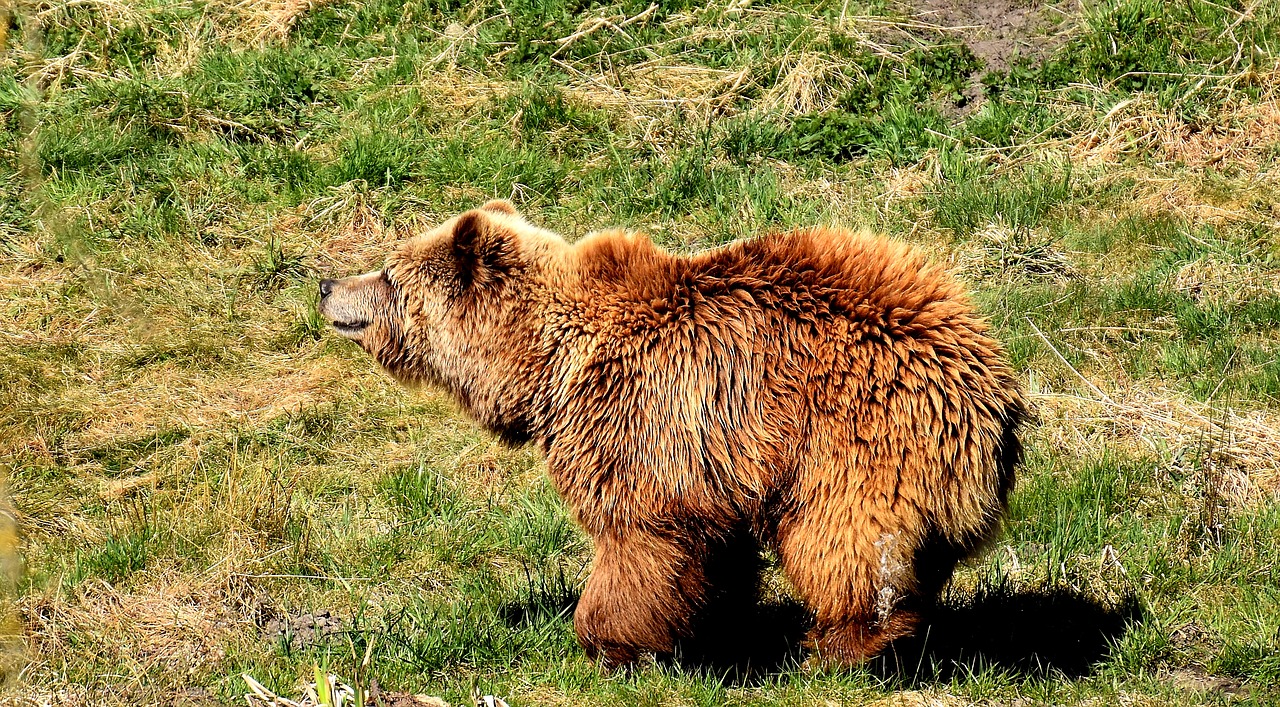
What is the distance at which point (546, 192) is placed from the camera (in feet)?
26.2

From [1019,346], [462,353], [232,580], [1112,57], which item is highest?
[1112,57]

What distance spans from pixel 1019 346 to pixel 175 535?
4.26 metres

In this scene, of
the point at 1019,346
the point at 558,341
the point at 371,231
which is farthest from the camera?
the point at 371,231

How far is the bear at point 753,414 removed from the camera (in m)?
4.08

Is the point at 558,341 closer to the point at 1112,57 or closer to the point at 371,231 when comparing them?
the point at 371,231

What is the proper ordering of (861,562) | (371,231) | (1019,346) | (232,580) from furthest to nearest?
1. (371,231)
2. (1019,346)
3. (232,580)
4. (861,562)

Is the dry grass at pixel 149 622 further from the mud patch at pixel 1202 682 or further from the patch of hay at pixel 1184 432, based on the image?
the patch of hay at pixel 1184 432

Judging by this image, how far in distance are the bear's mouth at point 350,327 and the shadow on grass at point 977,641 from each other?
181cm

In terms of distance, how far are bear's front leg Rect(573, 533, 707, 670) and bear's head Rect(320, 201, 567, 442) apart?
27.1 inches

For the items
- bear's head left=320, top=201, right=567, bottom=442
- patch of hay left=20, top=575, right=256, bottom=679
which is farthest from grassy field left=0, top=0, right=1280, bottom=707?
bear's head left=320, top=201, right=567, bottom=442

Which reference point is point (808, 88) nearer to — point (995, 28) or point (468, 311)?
point (995, 28)

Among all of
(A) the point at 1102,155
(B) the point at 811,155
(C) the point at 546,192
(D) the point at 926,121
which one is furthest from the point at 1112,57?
(C) the point at 546,192

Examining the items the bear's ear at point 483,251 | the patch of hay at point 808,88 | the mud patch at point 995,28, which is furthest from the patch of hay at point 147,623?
the mud patch at point 995,28

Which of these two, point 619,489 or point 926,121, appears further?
point 926,121
